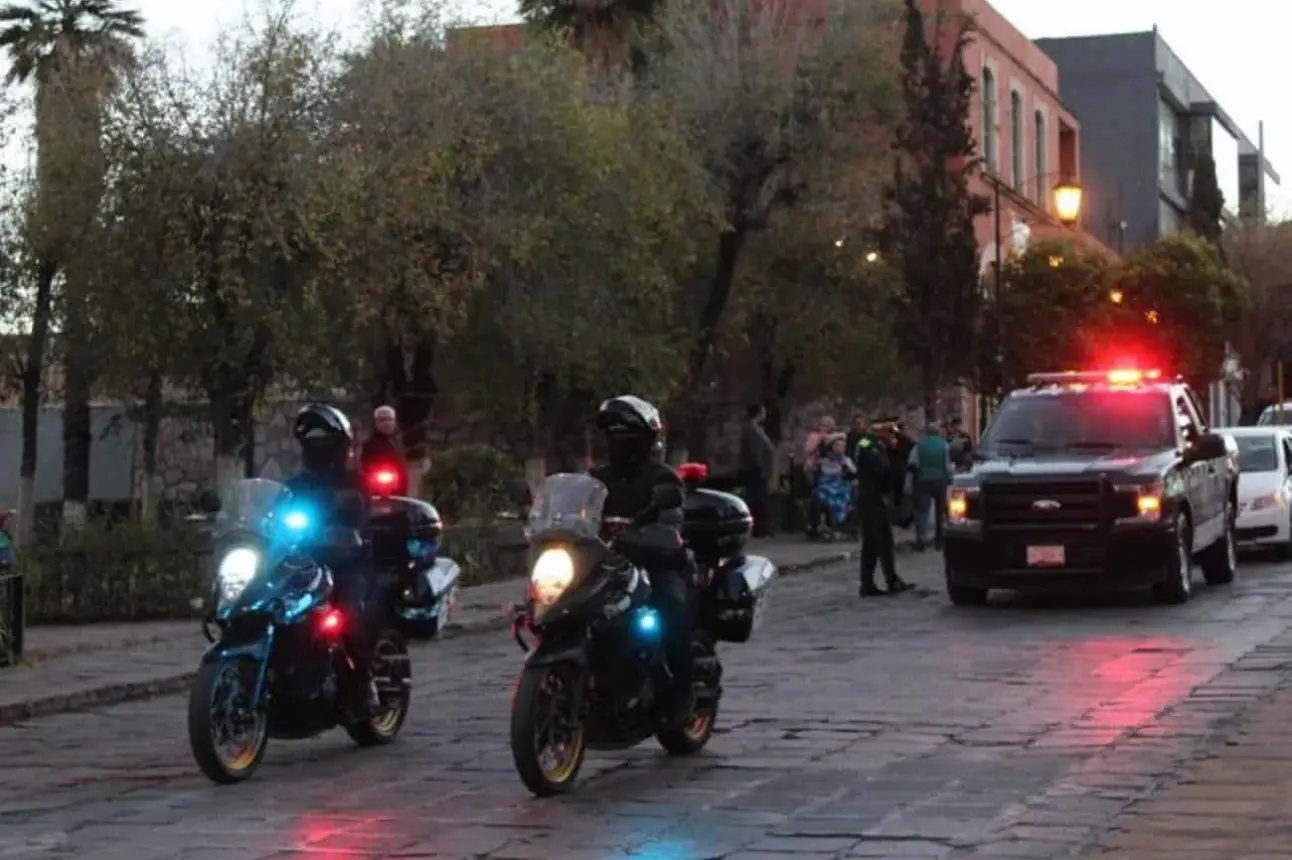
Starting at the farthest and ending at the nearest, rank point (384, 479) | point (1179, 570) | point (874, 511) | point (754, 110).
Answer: point (754, 110)
point (874, 511)
point (1179, 570)
point (384, 479)

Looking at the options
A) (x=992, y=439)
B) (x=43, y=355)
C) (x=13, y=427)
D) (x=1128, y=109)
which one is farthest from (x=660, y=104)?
(x=1128, y=109)

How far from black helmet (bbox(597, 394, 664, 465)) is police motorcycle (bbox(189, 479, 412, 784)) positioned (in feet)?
5.11

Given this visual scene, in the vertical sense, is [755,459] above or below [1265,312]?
below

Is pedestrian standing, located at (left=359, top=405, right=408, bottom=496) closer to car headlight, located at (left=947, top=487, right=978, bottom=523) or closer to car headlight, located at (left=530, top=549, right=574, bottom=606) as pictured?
car headlight, located at (left=947, top=487, right=978, bottom=523)

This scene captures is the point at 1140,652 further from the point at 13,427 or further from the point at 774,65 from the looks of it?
the point at 13,427

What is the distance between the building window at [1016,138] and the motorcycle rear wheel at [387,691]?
158 feet

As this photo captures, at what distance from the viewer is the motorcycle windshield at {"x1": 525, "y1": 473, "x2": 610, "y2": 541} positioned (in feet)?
31.7

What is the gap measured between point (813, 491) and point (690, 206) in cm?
474

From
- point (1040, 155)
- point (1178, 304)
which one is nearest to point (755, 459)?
point (1178, 304)

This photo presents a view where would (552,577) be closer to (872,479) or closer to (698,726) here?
(698,726)

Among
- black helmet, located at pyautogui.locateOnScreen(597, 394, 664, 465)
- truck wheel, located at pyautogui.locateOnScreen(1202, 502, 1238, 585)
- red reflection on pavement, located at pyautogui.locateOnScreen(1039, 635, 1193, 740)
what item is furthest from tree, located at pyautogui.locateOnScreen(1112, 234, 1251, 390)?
black helmet, located at pyautogui.locateOnScreen(597, 394, 664, 465)

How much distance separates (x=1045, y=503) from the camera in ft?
63.7

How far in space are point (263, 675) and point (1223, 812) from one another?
14.5ft

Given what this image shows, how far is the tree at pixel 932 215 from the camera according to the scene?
36656 millimetres
